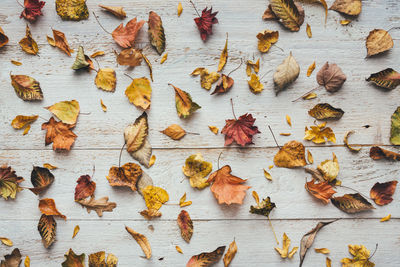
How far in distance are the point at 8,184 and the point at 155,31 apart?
24.6 inches

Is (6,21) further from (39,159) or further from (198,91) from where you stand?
(198,91)

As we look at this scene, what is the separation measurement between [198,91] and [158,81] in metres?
0.12

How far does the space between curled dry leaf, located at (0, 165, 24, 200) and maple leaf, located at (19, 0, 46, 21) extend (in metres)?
0.45

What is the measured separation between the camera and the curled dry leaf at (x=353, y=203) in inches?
34.5

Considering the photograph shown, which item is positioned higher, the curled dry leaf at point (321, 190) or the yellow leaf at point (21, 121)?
the curled dry leaf at point (321, 190)

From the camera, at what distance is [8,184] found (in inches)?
35.4

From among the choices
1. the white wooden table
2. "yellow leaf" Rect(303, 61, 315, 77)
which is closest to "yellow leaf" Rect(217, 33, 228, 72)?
the white wooden table

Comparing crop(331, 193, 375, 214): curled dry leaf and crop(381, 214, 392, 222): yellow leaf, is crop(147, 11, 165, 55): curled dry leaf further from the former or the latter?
crop(381, 214, 392, 222): yellow leaf

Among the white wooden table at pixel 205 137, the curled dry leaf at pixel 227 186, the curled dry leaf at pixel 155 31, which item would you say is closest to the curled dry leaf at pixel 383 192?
the white wooden table at pixel 205 137

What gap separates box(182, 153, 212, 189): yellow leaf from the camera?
886mm

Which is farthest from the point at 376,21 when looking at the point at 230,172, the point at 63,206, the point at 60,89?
the point at 63,206

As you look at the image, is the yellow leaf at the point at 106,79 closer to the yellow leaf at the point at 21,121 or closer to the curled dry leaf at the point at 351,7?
the yellow leaf at the point at 21,121

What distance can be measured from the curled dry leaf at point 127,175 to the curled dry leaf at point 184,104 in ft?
0.67

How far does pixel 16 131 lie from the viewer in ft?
3.00
